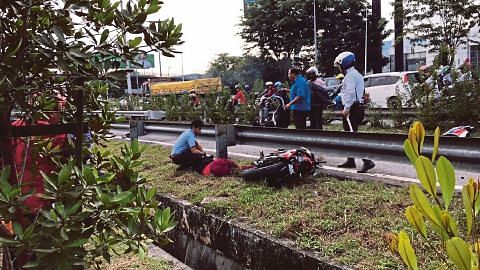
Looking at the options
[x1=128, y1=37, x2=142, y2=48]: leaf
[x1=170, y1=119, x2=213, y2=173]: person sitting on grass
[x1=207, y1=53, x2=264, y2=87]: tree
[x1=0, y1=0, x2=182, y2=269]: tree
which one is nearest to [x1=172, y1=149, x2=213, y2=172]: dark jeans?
[x1=170, y1=119, x2=213, y2=173]: person sitting on grass

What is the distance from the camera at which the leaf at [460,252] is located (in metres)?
0.83

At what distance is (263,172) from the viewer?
462 cm

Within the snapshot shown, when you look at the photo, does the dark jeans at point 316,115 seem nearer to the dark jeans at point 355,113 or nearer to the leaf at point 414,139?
the dark jeans at point 355,113

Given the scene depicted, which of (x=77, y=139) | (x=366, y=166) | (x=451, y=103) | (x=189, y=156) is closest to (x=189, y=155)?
(x=189, y=156)

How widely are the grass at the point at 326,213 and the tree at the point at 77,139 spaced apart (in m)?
1.33

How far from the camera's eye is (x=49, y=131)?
2.06 m

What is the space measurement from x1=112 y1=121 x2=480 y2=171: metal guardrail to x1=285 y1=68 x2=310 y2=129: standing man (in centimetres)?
183

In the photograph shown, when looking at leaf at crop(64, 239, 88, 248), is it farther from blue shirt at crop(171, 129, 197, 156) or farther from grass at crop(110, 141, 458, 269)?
blue shirt at crop(171, 129, 197, 156)

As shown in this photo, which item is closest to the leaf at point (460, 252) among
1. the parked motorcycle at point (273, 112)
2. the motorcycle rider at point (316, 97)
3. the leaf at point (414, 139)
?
the leaf at point (414, 139)

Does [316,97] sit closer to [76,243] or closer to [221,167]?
[221,167]

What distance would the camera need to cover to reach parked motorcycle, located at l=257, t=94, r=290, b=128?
10469 mm

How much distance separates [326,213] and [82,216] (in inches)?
93.4

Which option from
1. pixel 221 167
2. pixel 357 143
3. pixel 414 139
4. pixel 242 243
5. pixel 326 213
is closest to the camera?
pixel 414 139

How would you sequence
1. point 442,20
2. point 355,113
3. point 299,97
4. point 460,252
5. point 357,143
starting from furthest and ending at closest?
point 442,20 < point 299,97 < point 355,113 < point 357,143 < point 460,252
